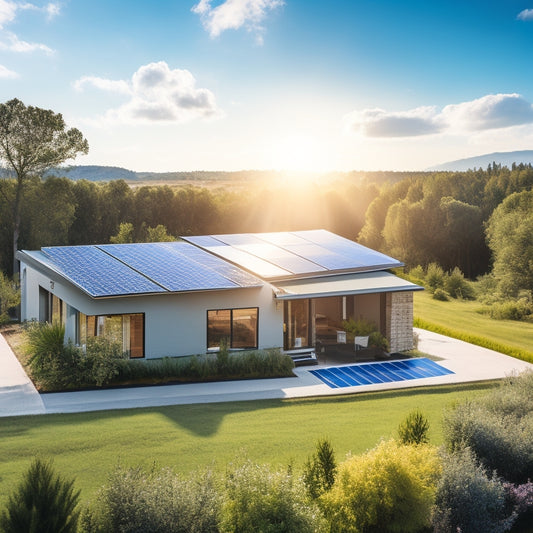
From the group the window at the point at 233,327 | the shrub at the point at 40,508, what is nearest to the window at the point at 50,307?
the window at the point at 233,327

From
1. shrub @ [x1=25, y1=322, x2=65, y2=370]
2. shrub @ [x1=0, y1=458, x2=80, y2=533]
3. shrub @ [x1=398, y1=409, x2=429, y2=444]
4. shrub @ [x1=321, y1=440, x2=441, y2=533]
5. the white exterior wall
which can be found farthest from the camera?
the white exterior wall

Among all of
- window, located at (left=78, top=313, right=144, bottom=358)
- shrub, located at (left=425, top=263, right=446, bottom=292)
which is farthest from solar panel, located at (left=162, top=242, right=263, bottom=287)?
shrub, located at (left=425, top=263, right=446, bottom=292)

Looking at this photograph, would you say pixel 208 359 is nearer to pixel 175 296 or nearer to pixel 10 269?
pixel 175 296

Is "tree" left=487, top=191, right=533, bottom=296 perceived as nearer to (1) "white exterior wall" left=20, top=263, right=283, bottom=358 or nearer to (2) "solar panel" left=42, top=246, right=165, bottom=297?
(1) "white exterior wall" left=20, top=263, right=283, bottom=358

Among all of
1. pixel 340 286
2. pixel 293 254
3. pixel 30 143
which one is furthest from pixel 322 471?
pixel 30 143

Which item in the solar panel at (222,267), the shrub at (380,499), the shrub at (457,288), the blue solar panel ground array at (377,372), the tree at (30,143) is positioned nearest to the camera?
the shrub at (380,499)

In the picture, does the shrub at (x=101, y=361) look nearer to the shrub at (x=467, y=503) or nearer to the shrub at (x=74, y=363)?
the shrub at (x=74, y=363)

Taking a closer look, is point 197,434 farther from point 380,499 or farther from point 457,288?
point 457,288
